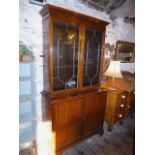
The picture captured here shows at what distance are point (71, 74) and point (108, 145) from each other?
1.36 metres

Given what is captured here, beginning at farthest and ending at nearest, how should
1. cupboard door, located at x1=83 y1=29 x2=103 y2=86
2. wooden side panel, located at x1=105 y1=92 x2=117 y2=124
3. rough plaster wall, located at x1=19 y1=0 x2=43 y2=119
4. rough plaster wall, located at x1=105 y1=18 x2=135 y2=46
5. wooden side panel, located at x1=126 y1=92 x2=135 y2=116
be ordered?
rough plaster wall, located at x1=105 y1=18 x2=135 y2=46
wooden side panel, located at x1=126 y1=92 x2=135 y2=116
wooden side panel, located at x1=105 y1=92 x2=117 y2=124
cupboard door, located at x1=83 y1=29 x2=103 y2=86
rough plaster wall, located at x1=19 y1=0 x2=43 y2=119

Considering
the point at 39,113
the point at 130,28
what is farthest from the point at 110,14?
the point at 39,113

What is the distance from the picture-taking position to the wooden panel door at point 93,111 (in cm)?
199

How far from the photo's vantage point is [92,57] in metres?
2.08

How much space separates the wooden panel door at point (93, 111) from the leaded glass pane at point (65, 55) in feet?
1.14

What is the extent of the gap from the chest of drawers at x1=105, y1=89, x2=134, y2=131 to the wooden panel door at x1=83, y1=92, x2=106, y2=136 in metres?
0.32

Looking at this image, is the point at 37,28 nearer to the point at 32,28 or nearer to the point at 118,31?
the point at 32,28

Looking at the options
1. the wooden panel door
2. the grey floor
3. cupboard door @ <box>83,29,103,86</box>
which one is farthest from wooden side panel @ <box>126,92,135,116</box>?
cupboard door @ <box>83,29,103,86</box>

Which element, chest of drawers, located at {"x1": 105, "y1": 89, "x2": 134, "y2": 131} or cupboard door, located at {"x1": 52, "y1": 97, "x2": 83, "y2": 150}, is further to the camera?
chest of drawers, located at {"x1": 105, "y1": 89, "x2": 134, "y2": 131}

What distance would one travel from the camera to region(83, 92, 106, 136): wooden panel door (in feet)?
6.54

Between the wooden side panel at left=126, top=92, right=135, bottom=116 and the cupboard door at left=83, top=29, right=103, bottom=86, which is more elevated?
the cupboard door at left=83, top=29, right=103, bottom=86

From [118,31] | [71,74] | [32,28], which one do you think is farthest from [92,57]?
[118,31]

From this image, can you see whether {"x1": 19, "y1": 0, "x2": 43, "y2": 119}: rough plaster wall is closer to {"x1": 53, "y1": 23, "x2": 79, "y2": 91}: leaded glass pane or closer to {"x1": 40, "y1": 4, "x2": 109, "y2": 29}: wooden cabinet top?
{"x1": 40, "y1": 4, "x2": 109, "y2": 29}: wooden cabinet top
